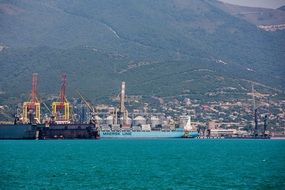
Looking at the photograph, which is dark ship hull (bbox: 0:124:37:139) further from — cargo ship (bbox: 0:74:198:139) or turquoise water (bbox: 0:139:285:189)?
turquoise water (bbox: 0:139:285:189)

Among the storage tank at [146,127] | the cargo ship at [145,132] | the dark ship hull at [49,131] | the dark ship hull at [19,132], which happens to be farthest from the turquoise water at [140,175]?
the storage tank at [146,127]

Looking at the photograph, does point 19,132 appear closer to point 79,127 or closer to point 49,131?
point 49,131

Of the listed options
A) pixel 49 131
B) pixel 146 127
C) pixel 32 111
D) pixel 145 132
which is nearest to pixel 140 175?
pixel 49 131

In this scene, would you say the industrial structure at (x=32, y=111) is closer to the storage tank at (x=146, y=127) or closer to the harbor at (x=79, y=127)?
the harbor at (x=79, y=127)

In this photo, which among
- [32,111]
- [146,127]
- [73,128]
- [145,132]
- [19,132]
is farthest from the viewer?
[146,127]

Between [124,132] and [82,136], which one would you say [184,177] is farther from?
[124,132]

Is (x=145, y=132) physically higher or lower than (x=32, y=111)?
lower

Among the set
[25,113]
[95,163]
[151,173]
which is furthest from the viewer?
[25,113]

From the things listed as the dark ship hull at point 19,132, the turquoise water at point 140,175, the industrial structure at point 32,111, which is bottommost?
the turquoise water at point 140,175

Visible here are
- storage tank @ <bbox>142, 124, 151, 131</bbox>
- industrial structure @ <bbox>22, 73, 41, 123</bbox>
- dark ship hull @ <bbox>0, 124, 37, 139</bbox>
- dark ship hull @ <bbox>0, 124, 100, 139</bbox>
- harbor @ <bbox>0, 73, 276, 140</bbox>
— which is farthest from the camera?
storage tank @ <bbox>142, 124, 151, 131</bbox>

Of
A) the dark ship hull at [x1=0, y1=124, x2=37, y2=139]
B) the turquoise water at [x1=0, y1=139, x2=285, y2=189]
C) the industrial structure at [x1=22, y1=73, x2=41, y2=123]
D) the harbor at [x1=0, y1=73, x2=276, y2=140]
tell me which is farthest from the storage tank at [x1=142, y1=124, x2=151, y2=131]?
the turquoise water at [x1=0, y1=139, x2=285, y2=189]

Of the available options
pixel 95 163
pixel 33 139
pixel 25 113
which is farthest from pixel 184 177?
pixel 25 113
